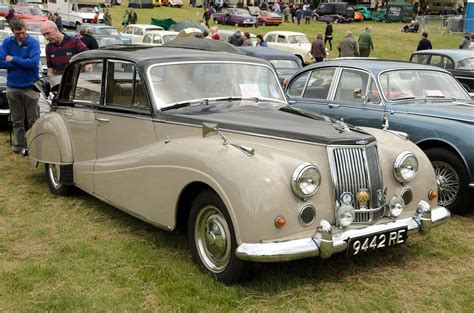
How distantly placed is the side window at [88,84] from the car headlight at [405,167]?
121 inches

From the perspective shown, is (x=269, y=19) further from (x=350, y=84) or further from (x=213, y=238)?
(x=213, y=238)

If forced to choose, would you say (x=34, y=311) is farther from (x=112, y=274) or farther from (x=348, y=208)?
(x=348, y=208)

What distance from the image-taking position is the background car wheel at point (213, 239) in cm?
385

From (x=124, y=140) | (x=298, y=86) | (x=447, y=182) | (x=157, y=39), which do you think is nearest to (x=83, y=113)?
(x=124, y=140)

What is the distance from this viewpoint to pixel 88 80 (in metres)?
5.75

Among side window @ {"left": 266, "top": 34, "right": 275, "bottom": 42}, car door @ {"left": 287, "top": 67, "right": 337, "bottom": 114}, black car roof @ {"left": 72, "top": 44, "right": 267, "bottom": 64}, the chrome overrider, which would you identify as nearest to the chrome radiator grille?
the chrome overrider

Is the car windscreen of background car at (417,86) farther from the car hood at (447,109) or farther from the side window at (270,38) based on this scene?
the side window at (270,38)

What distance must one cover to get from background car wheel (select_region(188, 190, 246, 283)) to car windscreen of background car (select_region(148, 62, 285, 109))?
117cm

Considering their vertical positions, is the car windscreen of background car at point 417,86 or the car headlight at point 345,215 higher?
the car windscreen of background car at point 417,86

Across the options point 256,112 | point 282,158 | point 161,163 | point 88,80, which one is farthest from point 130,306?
point 88,80

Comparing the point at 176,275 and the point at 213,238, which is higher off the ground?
the point at 213,238

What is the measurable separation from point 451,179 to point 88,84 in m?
4.14

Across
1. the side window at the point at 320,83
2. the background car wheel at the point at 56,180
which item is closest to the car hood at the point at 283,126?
the background car wheel at the point at 56,180

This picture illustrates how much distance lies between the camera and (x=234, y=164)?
377cm
